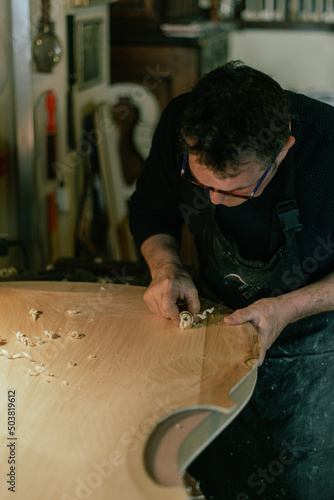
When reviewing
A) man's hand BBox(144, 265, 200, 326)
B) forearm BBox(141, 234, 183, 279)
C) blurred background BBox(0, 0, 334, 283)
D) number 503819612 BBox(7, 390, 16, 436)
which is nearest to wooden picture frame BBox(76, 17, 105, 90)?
blurred background BBox(0, 0, 334, 283)

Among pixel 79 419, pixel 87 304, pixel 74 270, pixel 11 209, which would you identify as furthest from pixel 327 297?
pixel 11 209

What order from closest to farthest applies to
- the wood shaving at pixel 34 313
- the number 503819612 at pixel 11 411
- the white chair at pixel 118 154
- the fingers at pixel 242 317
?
the number 503819612 at pixel 11 411 → the fingers at pixel 242 317 → the wood shaving at pixel 34 313 → the white chair at pixel 118 154

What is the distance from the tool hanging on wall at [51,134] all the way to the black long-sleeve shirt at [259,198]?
131cm

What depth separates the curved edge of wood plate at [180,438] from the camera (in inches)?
49.1

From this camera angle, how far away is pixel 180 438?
1.34m

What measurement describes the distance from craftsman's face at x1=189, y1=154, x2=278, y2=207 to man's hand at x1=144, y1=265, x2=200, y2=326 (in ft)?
1.02

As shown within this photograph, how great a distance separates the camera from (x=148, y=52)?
4332mm

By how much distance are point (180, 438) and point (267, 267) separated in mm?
758

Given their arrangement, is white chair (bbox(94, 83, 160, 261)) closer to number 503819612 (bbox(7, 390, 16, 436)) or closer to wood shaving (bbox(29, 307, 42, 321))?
wood shaving (bbox(29, 307, 42, 321))

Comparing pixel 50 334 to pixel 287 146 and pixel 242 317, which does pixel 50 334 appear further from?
pixel 287 146

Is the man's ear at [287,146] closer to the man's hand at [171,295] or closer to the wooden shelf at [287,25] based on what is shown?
the man's hand at [171,295]

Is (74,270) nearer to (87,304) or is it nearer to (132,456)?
(87,304)

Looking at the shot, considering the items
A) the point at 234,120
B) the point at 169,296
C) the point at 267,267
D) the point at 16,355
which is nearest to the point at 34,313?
the point at 16,355

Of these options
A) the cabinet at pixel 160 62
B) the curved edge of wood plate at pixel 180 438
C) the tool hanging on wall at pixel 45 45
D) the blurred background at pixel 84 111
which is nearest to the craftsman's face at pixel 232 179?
the curved edge of wood plate at pixel 180 438
